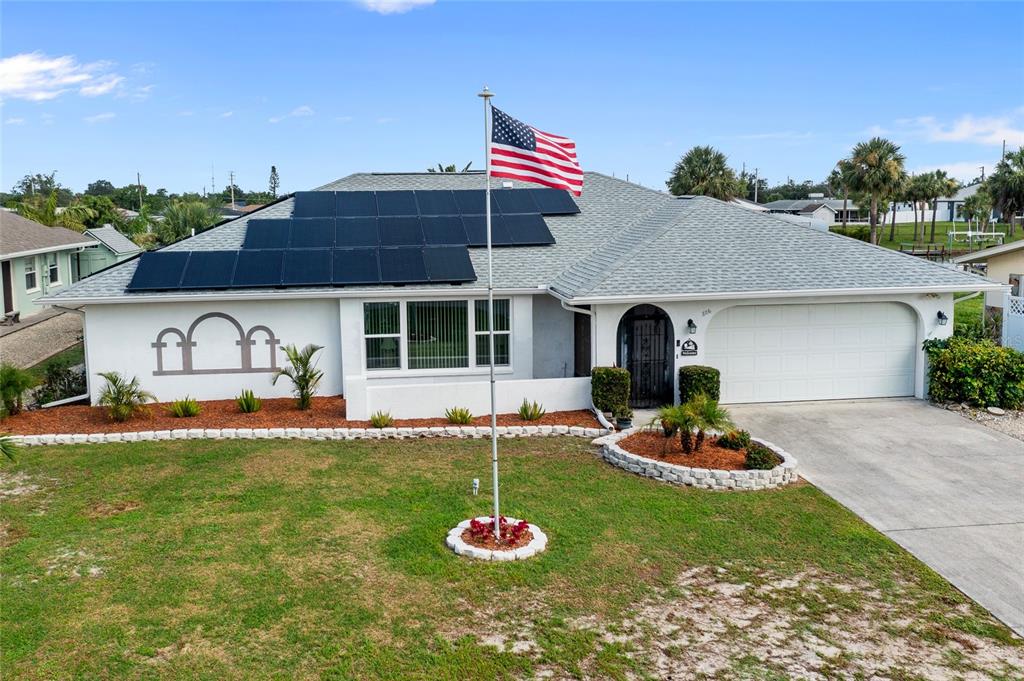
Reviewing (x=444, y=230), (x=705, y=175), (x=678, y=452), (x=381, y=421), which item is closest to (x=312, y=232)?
(x=444, y=230)

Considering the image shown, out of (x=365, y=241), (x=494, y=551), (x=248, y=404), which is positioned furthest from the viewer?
(x=365, y=241)

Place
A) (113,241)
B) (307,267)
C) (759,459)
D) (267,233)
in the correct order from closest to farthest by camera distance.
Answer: (759,459) < (307,267) < (267,233) < (113,241)

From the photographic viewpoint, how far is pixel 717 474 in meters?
11.5

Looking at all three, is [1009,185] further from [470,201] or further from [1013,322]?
[470,201]

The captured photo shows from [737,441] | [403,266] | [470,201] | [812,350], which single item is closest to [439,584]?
[737,441]

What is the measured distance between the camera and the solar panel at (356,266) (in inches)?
656

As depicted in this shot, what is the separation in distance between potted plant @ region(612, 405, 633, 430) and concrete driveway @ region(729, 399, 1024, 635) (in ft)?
6.91

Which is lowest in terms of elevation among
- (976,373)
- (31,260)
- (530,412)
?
(530,412)

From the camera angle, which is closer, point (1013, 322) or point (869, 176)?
point (1013, 322)

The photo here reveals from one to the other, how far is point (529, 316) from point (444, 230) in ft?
10.4

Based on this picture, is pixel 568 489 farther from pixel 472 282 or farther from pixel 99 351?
pixel 99 351

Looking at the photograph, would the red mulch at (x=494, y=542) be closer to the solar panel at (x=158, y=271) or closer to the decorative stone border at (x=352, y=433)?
the decorative stone border at (x=352, y=433)

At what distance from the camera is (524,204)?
2023 centimetres

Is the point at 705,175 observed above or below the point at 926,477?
above
